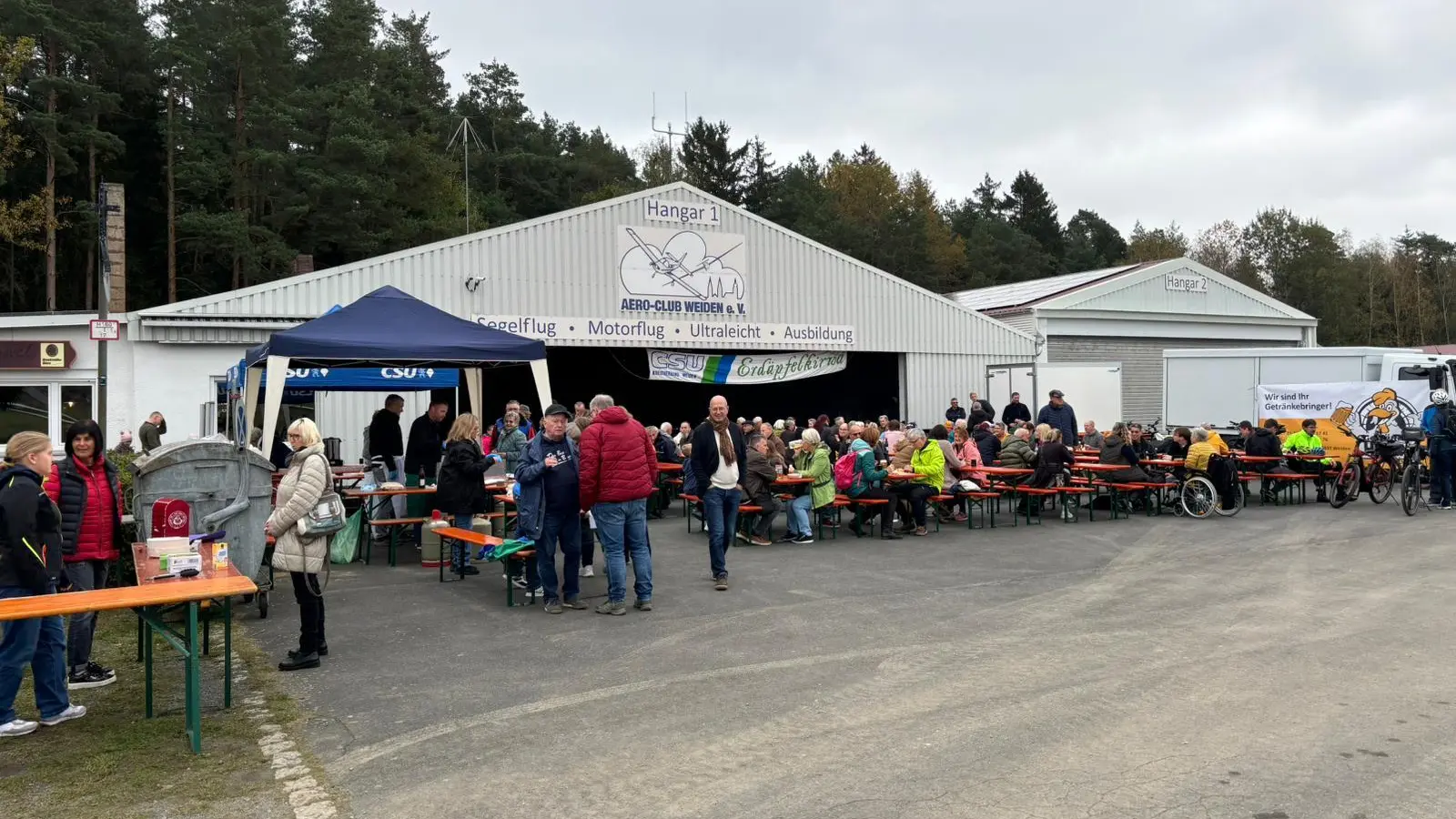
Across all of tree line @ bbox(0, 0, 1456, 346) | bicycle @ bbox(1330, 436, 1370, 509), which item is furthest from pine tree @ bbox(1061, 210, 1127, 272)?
bicycle @ bbox(1330, 436, 1370, 509)

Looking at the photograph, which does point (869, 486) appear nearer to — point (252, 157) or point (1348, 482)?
point (1348, 482)

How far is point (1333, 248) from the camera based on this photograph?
65.2 m

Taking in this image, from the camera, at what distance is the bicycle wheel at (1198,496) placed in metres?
14.5

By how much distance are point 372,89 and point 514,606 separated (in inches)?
1603

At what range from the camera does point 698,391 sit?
94.6 feet

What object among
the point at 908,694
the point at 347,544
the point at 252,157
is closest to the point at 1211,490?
the point at 908,694

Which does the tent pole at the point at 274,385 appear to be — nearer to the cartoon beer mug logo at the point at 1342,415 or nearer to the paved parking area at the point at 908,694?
the paved parking area at the point at 908,694

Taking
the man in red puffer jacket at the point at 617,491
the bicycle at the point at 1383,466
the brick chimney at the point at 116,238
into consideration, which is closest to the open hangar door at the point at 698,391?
the brick chimney at the point at 116,238

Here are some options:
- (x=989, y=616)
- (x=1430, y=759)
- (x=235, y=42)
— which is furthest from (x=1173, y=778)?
(x=235, y=42)

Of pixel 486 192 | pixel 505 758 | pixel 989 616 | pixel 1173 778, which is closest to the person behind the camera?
pixel 1173 778

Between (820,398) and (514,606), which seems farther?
(820,398)

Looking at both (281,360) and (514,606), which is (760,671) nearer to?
(514,606)

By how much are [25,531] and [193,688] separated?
3.94 ft

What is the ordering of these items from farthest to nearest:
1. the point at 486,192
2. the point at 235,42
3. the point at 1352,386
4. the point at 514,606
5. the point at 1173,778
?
the point at 486,192
the point at 235,42
the point at 1352,386
the point at 514,606
the point at 1173,778
